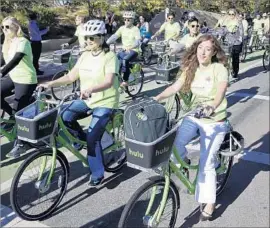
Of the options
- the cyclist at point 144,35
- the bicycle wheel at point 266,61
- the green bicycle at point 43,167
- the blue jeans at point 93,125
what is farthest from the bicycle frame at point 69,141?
the cyclist at point 144,35

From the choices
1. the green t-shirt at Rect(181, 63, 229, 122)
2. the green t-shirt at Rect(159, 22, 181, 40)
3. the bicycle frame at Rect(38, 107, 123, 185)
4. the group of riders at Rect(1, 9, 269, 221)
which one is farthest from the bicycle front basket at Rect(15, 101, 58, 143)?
the green t-shirt at Rect(159, 22, 181, 40)

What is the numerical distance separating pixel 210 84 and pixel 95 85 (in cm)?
121

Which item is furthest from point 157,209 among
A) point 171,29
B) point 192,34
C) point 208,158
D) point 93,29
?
point 171,29

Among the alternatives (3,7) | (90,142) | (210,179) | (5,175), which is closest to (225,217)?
(210,179)

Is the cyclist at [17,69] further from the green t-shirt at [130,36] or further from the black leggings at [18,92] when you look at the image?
the green t-shirt at [130,36]

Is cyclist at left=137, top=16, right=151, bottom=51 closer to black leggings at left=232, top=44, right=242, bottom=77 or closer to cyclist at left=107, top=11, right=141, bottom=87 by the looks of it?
black leggings at left=232, top=44, right=242, bottom=77

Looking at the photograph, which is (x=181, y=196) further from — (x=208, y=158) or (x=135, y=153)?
(x=135, y=153)

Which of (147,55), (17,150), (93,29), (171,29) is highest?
(93,29)

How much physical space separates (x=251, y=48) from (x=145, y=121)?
1505cm

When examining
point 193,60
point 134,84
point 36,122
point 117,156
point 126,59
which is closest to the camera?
point 36,122

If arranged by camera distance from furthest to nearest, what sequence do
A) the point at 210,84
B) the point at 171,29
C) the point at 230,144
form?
the point at 171,29 → the point at 230,144 → the point at 210,84

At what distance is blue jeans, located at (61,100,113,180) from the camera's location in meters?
4.31

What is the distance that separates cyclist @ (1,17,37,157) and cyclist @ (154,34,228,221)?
2.31 m

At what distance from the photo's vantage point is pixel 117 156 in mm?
5020
